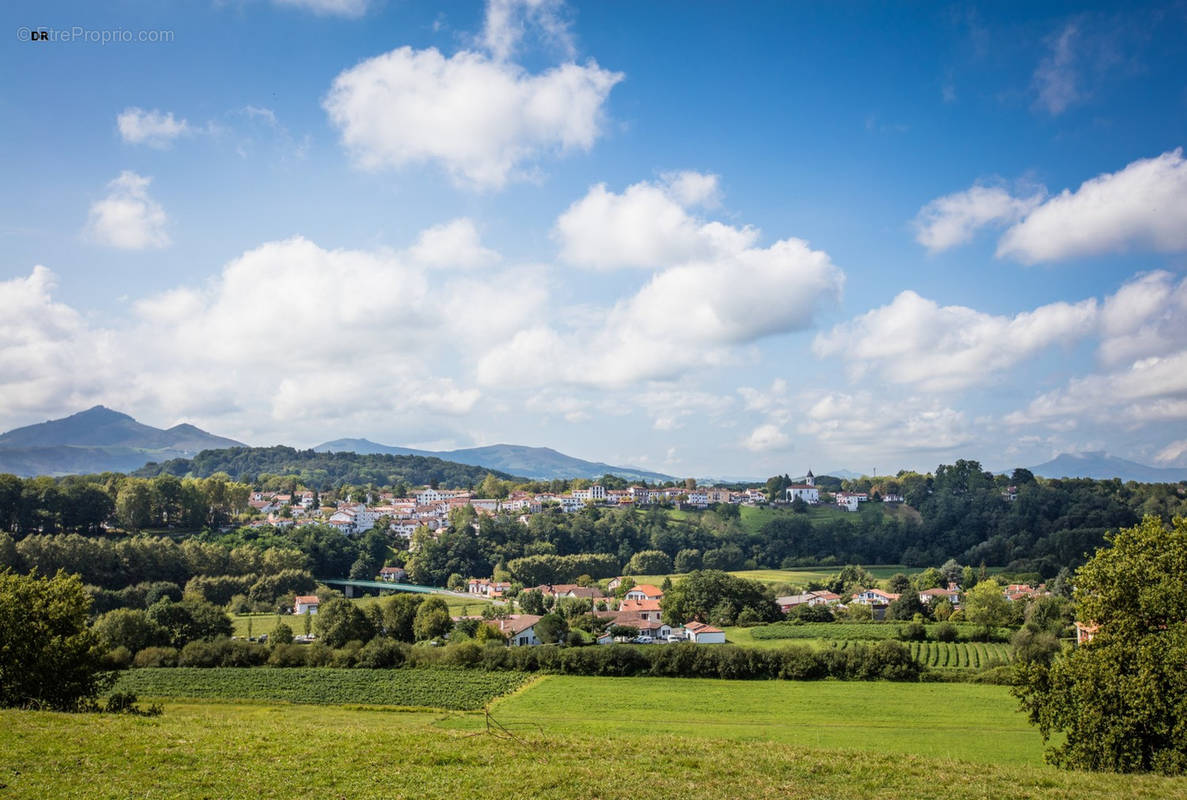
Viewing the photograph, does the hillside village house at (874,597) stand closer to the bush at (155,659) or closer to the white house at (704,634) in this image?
the white house at (704,634)

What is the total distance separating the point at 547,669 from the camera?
1655 inches

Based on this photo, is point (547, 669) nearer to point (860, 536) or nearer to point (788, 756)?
point (788, 756)

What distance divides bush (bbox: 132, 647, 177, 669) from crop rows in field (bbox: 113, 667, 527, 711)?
5.59 feet

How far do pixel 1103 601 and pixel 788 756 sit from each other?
26.0 feet

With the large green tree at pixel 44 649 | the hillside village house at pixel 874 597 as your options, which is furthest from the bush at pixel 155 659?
the hillside village house at pixel 874 597

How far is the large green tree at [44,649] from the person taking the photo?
803 inches

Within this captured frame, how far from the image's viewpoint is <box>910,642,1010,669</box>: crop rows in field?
142 feet

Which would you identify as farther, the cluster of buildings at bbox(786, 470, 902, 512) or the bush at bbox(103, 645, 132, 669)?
the cluster of buildings at bbox(786, 470, 902, 512)

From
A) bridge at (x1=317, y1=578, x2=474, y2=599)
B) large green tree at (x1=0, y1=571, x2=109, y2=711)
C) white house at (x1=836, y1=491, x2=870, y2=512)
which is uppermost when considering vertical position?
white house at (x1=836, y1=491, x2=870, y2=512)

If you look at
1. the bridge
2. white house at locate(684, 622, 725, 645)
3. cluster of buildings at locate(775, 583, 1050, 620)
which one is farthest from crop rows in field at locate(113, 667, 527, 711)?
the bridge

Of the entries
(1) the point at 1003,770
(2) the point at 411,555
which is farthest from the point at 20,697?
(2) the point at 411,555

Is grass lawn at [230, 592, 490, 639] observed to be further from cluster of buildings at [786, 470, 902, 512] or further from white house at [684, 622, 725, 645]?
cluster of buildings at [786, 470, 902, 512]

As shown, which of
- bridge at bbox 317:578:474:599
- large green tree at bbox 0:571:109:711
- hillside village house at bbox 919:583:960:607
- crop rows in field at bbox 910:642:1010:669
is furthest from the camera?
bridge at bbox 317:578:474:599

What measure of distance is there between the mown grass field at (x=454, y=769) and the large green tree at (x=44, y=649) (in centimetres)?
480
